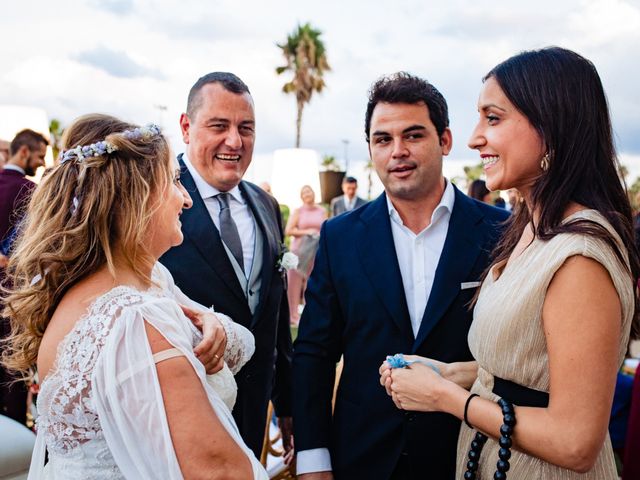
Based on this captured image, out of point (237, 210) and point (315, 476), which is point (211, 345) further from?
point (237, 210)

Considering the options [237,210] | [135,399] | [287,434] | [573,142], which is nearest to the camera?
[135,399]

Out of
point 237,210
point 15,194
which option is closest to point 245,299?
point 237,210

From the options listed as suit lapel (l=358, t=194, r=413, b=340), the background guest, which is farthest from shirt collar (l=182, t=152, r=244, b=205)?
the background guest

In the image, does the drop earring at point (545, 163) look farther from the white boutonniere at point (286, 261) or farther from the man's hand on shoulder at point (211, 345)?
the white boutonniere at point (286, 261)

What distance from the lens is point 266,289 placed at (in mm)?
2875

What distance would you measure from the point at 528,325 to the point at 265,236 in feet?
5.55

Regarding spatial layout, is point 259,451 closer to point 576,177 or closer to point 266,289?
point 266,289

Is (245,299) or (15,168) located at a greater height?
(15,168)

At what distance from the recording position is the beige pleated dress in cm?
152

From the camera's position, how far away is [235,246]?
2.83 metres

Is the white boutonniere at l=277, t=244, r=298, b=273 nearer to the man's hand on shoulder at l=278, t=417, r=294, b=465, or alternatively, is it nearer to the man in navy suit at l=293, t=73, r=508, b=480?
the man in navy suit at l=293, t=73, r=508, b=480

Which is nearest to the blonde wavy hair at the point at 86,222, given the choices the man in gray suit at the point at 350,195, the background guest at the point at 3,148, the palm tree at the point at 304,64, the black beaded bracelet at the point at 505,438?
the black beaded bracelet at the point at 505,438

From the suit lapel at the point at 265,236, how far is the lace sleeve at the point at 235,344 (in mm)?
641

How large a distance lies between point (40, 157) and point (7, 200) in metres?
0.49
